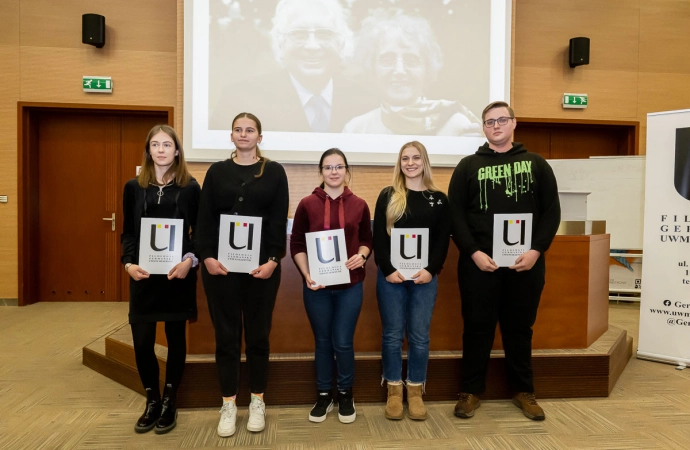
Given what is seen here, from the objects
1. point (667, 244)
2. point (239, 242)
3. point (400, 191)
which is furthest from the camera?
point (667, 244)

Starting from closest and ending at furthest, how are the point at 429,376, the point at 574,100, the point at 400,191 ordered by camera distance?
1. the point at 400,191
2. the point at 429,376
3. the point at 574,100

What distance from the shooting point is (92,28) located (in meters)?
4.52

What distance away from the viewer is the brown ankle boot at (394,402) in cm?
218

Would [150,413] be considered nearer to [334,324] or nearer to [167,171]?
[334,324]

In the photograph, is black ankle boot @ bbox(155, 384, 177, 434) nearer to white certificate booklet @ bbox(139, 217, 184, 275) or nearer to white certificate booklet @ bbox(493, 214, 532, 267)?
white certificate booklet @ bbox(139, 217, 184, 275)

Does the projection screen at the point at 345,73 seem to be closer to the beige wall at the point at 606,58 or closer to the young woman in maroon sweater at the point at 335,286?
the beige wall at the point at 606,58

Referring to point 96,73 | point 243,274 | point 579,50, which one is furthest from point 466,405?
point 96,73

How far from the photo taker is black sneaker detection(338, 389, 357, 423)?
7.04 feet

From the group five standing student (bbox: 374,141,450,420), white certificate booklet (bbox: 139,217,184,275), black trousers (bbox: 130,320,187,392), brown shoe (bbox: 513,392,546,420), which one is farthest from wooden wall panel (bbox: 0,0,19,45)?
brown shoe (bbox: 513,392,546,420)

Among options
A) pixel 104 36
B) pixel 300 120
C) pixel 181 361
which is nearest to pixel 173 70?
pixel 104 36

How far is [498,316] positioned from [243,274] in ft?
4.19

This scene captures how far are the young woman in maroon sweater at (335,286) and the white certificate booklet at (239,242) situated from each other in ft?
Answer: 0.80

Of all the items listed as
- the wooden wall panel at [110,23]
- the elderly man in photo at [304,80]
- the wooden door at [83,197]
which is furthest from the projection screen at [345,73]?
the wooden door at [83,197]

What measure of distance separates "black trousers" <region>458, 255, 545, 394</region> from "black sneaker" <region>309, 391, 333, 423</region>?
0.69 metres
